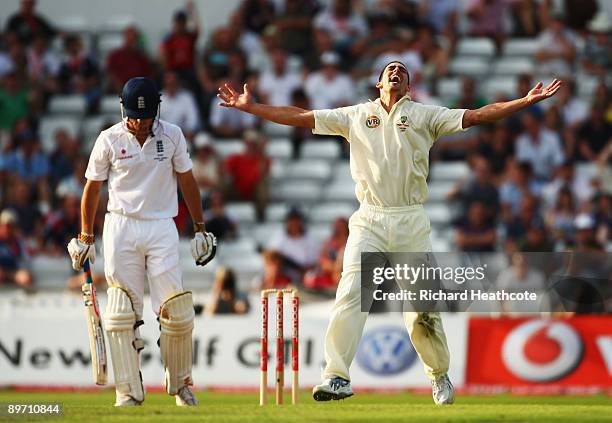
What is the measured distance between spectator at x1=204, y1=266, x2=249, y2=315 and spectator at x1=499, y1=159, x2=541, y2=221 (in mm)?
3714

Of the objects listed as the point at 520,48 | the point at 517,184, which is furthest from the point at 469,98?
the point at 520,48

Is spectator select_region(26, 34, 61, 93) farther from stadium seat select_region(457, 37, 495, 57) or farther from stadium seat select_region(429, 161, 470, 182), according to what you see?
stadium seat select_region(457, 37, 495, 57)

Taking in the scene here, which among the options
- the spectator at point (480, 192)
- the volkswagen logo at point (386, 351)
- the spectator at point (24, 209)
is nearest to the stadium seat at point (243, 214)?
the spectator at point (24, 209)

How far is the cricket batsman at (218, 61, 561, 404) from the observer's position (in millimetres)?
9305

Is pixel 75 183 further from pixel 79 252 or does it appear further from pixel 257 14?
pixel 79 252

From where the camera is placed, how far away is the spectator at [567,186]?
16625mm

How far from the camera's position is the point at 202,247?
381 inches

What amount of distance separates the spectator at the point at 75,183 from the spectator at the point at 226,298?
9.64 ft

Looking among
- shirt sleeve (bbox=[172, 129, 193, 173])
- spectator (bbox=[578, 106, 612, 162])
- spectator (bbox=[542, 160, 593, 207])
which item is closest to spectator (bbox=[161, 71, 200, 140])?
spectator (bbox=[542, 160, 593, 207])

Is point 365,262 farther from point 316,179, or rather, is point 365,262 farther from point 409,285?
point 316,179

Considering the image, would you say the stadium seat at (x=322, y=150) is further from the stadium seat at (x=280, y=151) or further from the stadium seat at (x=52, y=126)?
the stadium seat at (x=52, y=126)

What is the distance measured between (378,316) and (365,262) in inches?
179

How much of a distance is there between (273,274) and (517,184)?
132 inches

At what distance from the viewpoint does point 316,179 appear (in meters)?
17.7
